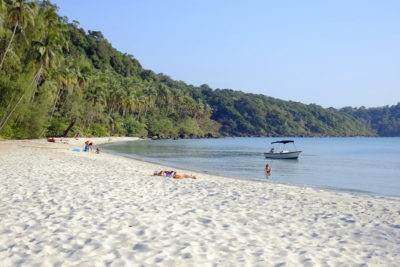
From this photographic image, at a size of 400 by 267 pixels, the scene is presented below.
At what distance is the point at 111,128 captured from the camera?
3632 inches

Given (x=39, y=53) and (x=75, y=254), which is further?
(x=39, y=53)

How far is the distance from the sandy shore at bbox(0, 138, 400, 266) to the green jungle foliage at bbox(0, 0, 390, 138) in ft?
90.3

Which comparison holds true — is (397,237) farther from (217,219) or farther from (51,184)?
(51,184)

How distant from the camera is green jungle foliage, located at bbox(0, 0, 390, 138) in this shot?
38250mm

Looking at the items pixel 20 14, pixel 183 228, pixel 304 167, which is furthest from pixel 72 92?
pixel 183 228

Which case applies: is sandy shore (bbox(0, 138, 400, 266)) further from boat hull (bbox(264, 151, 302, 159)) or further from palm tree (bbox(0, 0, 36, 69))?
boat hull (bbox(264, 151, 302, 159))

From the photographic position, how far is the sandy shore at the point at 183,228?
5.79 meters

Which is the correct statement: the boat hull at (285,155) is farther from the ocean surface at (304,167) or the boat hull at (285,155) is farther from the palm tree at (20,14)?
the palm tree at (20,14)

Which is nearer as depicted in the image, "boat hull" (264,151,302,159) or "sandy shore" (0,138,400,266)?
"sandy shore" (0,138,400,266)

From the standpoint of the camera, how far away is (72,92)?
6556cm

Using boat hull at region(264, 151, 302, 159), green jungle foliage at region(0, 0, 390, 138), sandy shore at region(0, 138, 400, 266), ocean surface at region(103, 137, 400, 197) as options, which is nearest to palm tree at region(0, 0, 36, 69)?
green jungle foliage at region(0, 0, 390, 138)

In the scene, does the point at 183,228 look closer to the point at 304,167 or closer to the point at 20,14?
the point at 304,167

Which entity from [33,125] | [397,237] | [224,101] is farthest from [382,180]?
[224,101]

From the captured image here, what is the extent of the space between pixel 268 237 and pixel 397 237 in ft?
9.27
